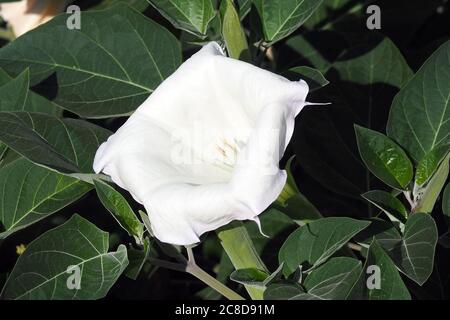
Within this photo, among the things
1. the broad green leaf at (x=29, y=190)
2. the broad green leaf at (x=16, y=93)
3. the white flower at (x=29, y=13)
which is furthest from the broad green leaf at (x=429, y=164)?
the white flower at (x=29, y=13)

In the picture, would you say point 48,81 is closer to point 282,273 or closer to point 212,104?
point 212,104

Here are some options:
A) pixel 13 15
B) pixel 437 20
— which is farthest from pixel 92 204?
pixel 437 20

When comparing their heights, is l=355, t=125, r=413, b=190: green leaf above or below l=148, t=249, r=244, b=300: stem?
above

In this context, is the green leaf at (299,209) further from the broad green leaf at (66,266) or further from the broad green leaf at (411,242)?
the broad green leaf at (66,266)

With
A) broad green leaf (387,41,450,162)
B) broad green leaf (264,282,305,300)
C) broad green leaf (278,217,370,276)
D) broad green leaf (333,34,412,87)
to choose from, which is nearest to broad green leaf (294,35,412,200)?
broad green leaf (333,34,412,87)

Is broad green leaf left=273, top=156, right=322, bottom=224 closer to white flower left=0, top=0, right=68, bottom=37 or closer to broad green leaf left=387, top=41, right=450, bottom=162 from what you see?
broad green leaf left=387, top=41, right=450, bottom=162
